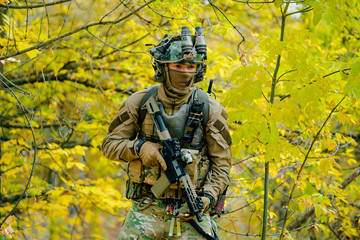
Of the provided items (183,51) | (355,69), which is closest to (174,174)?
(183,51)

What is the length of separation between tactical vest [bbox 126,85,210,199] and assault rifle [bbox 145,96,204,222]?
8cm

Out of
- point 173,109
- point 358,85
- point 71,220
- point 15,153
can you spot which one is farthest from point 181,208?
point 71,220

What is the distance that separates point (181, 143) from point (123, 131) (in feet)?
1.74

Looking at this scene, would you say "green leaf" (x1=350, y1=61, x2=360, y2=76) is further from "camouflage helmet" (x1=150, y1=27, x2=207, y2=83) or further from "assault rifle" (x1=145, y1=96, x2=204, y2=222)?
"assault rifle" (x1=145, y1=96, x2=204, y2=222)

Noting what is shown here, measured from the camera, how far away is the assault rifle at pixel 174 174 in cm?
312

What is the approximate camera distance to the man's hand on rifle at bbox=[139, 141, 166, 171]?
3.24 metres

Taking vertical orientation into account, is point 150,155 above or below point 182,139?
below

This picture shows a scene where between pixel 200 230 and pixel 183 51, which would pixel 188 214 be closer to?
pixel 200 230

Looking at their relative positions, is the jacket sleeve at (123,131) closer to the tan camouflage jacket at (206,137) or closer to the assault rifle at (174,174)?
the tan camouflage jacket at (206,137)

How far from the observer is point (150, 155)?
10.6 ft

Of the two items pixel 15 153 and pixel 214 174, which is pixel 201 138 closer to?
pixel 214 174

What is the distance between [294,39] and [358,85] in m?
0.91

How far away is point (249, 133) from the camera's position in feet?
11.4

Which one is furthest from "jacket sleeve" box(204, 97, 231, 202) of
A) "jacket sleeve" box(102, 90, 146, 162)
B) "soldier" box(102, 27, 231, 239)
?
"jacket sleeve" box(102, 90, 146, 162)
